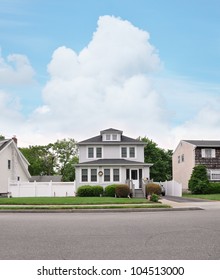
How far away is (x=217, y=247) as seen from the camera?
26.6ft

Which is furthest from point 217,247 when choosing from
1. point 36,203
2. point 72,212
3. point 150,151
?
point 150,151

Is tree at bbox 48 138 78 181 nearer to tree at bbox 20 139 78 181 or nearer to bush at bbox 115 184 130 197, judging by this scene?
tree at bbox 20 139 78 181

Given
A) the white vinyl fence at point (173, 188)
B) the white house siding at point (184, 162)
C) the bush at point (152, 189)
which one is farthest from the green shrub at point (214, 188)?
the bush at point (152, 189)

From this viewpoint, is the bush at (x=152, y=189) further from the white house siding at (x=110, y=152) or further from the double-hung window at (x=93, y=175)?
the white house siding at (x=110, y=152)

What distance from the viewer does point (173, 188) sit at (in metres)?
38.8

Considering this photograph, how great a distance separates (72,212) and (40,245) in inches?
394

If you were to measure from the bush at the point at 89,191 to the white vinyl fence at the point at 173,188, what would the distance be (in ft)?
28.0

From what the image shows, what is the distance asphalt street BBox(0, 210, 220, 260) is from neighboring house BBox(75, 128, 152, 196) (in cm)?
2275

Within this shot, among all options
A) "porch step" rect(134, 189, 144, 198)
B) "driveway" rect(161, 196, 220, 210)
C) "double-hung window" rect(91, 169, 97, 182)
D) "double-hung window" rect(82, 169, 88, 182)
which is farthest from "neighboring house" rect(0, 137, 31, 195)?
"driveway" rect(161, 196, 220, 210)

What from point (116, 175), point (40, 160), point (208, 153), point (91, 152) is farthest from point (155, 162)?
point (116, 175)

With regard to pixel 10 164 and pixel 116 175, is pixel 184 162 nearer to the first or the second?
pixel 116 175

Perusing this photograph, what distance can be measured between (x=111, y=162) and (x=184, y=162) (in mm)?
13968

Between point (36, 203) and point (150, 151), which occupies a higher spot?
point (150, 151)
